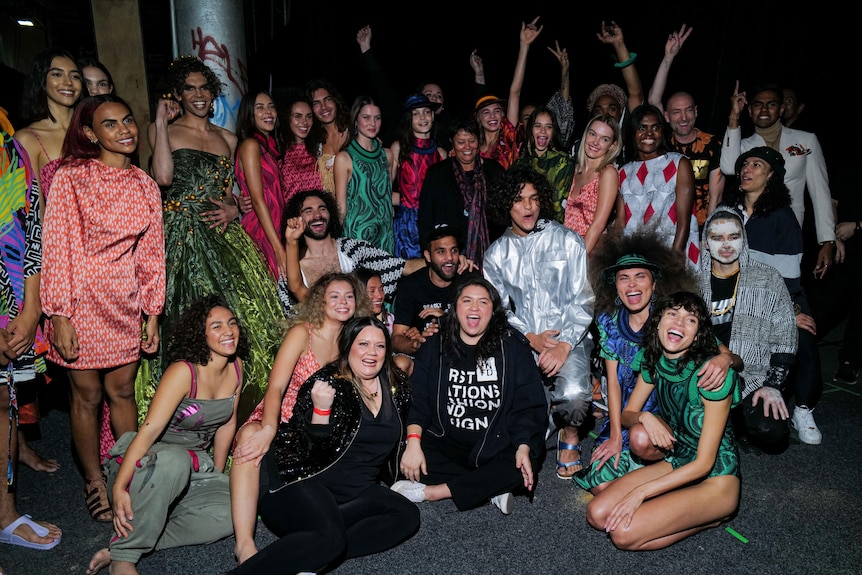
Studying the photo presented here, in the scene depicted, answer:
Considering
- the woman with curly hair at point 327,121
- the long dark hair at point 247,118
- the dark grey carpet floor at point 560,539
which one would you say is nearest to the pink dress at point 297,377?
the dark grey carpet floor at point 560,539

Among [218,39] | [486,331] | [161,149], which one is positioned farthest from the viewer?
[218,39]

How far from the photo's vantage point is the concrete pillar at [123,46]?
5434 millimetres

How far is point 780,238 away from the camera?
167 inches

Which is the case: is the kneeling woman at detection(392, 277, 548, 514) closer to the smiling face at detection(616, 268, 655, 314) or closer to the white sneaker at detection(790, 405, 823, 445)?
the smiling face at detection(616, 268, 655, 314)

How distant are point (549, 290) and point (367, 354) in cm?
140

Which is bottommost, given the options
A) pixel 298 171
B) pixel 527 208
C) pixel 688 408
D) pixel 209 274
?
pixel 688 408

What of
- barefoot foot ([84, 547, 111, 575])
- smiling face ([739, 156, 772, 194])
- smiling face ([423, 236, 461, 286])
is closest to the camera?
barefoot foot ([84, 547, 111, 575])

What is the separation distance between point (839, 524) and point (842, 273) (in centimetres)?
303

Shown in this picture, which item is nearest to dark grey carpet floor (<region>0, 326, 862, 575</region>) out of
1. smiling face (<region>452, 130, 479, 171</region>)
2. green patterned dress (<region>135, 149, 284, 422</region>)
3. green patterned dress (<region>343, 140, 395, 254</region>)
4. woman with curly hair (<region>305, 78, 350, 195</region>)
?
green patterned dress (<region>135, 149, 284, 422</region>)

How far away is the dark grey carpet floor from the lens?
2.91 meters

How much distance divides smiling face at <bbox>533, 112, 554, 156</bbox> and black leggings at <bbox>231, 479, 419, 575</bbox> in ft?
9.14

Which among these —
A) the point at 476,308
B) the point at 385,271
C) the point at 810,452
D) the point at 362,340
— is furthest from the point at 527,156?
the point at 810,452

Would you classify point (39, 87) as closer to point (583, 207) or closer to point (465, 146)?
point (465, 146)

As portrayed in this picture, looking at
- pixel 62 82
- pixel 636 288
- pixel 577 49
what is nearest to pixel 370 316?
pixel 636 288
